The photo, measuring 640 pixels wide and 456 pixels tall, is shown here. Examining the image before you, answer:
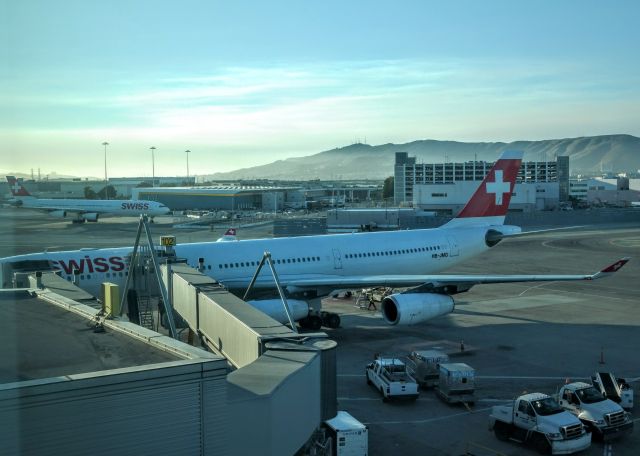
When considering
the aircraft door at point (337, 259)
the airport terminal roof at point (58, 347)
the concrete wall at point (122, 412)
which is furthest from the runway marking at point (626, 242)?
the concrete wall at point (122, 412)

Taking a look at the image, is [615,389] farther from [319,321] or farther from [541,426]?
[319,321]

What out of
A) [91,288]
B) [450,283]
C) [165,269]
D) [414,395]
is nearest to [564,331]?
[450,283]

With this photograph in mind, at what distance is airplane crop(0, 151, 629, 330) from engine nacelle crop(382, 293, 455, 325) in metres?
0.04

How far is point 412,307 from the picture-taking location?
27844 mm

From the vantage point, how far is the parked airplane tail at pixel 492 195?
132ft

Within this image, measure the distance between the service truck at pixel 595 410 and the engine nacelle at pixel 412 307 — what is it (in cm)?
880

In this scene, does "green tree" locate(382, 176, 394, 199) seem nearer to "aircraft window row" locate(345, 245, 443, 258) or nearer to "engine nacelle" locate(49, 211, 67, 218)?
"engine nacelle" locate(49, 211, 67, 218)

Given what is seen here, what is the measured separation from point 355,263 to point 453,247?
6979 millimetres

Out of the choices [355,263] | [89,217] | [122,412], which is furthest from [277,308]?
[89,217]

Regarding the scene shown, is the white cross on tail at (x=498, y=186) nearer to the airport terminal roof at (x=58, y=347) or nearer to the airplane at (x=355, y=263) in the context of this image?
the airplane at (x=355, y=263)

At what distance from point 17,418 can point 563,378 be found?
20.0m

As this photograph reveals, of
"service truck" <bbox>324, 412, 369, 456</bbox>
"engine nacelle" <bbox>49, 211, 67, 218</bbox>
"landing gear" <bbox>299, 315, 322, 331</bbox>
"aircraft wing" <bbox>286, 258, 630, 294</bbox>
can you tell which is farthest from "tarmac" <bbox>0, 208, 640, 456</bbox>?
"engine nacelle" <bbox>49, 211, 67, 218</bbox>

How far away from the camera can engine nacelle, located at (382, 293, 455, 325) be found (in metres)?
27.7

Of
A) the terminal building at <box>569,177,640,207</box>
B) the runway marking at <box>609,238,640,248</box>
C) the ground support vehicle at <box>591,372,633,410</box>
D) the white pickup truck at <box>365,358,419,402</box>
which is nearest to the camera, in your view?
the ground support vehicle at <box>591,372,633,410</box>
